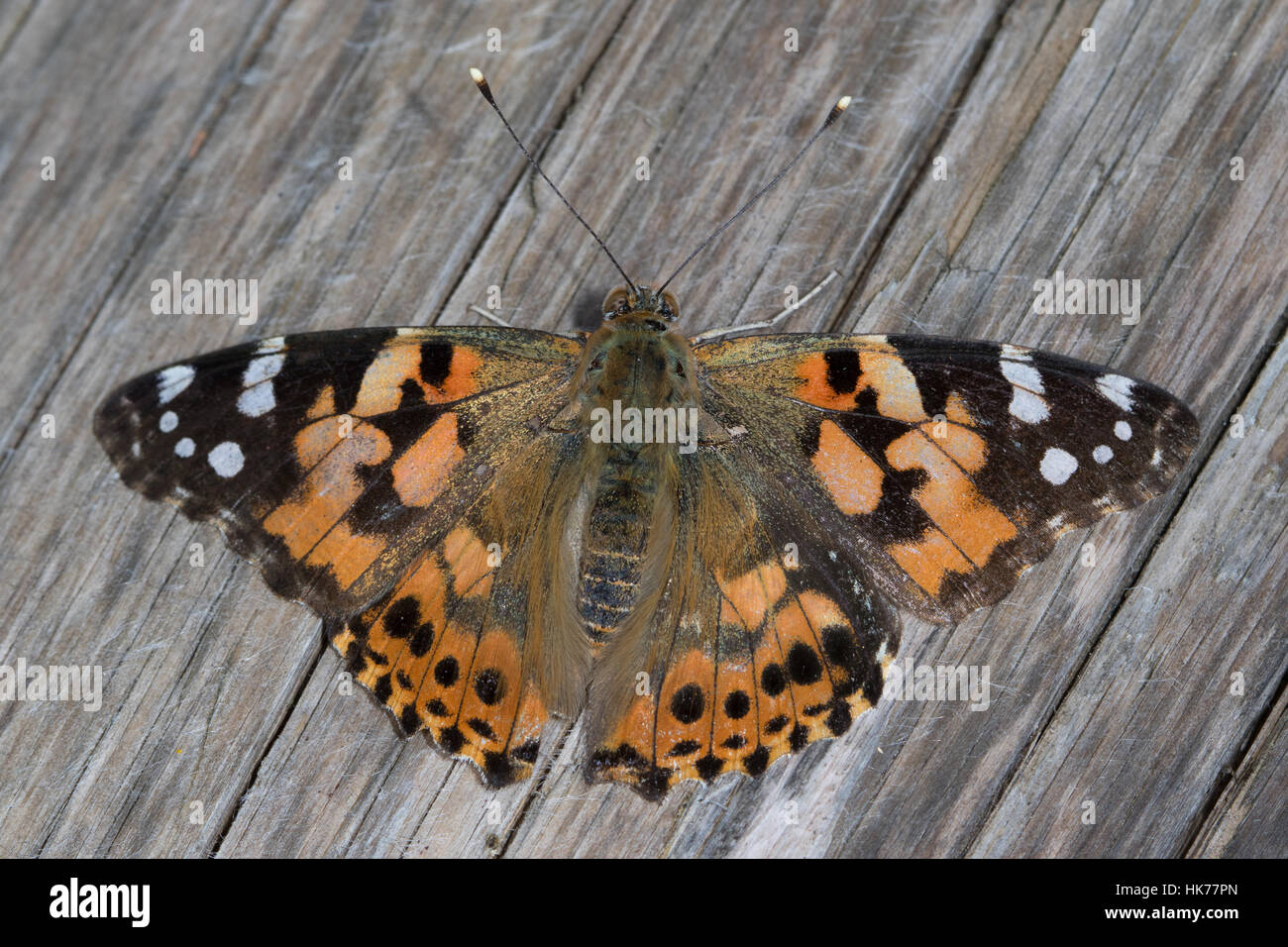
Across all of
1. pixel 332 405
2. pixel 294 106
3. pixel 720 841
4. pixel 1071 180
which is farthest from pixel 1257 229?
pixel 294 106

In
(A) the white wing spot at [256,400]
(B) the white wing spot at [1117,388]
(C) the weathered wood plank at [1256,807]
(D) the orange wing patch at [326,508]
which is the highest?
(B) the white wing spot at [1117,388]

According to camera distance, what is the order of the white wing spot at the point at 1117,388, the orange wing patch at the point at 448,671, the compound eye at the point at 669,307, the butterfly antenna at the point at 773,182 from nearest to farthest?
1. the white wing spot at the point at 1117,388
2. the orange wing patch at the point at 448,671
3. the compound eye at the point at 669,307
4. the butterfly antenna at the point at 773,182

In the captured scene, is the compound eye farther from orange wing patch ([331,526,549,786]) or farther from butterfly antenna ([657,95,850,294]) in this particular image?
orange wing patch ([331,526,549,786])

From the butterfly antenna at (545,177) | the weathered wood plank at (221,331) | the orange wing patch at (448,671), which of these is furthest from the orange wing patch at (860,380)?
the weathered wood plank at (221,331)

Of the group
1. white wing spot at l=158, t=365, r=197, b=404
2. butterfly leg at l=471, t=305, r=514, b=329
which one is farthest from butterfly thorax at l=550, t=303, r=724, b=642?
white wing spot at l=158, t=365, r=197, b=404

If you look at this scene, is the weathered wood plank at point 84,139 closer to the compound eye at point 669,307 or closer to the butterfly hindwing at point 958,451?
the compound eye at point 669,307

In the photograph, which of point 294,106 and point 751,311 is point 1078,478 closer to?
point 751,311

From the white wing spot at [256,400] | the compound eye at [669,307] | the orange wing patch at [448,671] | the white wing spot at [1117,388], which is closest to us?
the white wing spot at [1117,388]

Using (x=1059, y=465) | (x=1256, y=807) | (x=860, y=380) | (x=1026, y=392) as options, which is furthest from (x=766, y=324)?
(x=1256, y=807)
